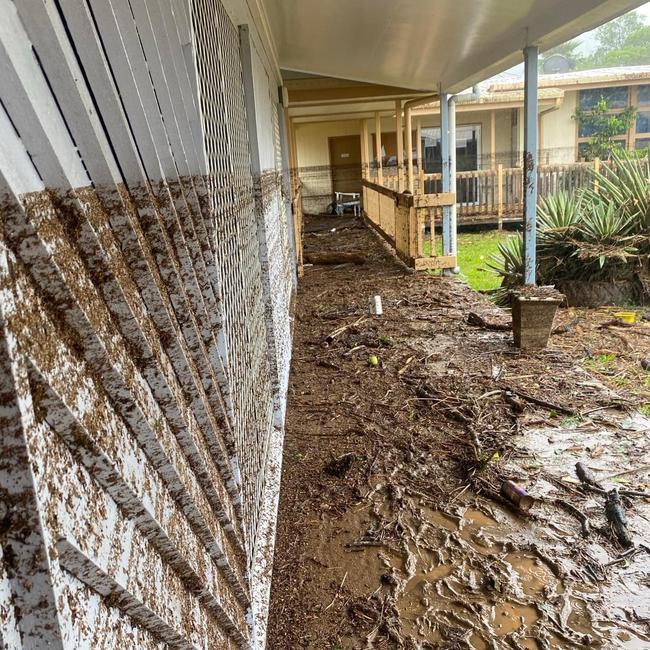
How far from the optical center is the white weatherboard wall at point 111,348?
737mm

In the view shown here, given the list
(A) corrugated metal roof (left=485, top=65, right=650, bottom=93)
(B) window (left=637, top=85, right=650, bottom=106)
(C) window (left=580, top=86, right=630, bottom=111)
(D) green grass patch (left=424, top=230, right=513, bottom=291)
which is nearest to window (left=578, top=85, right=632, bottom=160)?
(C) window (left=580, top=86, right=630, bottom=111)

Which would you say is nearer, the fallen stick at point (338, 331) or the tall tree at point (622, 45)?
the fallen stick at point (338, 331)

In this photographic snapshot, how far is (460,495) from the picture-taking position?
3617 millimetres

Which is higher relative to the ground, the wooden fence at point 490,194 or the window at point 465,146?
the window at point 465,146

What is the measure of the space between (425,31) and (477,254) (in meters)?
8.82

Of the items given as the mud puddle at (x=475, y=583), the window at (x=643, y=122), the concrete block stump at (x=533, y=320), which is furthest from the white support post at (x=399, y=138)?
the window at (x=643, y=122)

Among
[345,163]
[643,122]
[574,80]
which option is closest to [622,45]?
[643,122]

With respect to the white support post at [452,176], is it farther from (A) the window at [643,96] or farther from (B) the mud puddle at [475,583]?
(A) the window at [643,96]

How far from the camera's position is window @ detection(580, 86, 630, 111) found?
66.7ft

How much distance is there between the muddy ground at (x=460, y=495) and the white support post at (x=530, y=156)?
88 cm

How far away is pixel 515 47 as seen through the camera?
648 cm

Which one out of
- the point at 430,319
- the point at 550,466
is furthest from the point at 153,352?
the point at 430,319

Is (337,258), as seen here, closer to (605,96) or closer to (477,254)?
(477,254)

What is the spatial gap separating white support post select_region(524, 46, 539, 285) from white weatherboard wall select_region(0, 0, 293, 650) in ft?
17.7
